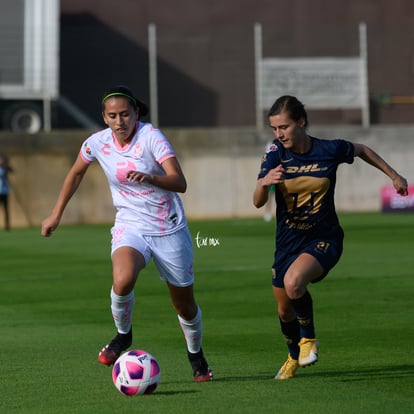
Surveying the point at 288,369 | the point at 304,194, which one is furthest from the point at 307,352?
the point at 304,194

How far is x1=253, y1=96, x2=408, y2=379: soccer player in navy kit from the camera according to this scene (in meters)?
8.49

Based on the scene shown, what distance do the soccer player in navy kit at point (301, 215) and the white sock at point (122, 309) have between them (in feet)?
3.49

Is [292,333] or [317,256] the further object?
[292,333]

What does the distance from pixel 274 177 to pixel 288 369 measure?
1.40 meters

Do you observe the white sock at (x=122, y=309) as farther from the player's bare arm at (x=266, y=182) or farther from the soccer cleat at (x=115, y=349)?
the player's bare arm at (x=266, y=182)

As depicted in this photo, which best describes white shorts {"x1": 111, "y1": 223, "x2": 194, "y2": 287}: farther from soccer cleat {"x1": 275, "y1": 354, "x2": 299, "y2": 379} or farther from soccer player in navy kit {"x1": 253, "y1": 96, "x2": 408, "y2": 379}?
soccer cleat {"x1": 275, "y1": 354, "x2": 299, "y2": 379}

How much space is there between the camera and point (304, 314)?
28.1 ft

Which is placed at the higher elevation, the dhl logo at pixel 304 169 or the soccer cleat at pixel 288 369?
the dhl logo at pixel 304 169

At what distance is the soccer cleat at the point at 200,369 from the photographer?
8516 mm

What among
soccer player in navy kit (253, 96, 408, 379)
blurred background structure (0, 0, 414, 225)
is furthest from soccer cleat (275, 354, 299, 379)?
blurred background structure (0, 0, 414, 225)

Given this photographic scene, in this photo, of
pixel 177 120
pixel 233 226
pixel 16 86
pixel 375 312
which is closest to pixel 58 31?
pixel 16 86

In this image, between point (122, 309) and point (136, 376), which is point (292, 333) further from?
point (136, 376)

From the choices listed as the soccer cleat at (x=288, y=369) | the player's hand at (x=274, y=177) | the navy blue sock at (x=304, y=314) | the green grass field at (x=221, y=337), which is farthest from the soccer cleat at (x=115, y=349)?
the player's hand at (x=274, y=177)

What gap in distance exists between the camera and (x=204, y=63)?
3534 cm
